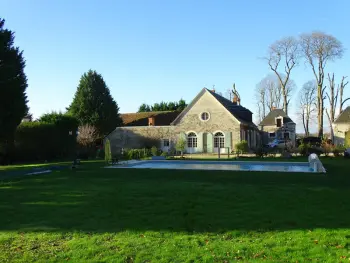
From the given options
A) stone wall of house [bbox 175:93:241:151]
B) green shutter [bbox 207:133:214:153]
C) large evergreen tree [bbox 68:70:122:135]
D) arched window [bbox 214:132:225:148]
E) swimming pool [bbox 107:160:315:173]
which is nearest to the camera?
swimming pool [bbox 107:160:315:173]

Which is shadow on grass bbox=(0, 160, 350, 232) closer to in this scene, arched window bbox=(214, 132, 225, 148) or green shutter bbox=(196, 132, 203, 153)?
arched window bbox=(214, 132, 225, 148)

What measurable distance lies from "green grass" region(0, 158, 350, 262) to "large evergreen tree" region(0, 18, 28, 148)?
37.6 feet

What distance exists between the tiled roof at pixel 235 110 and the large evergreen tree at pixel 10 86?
19.2 metres

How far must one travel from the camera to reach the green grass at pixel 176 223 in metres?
4.89

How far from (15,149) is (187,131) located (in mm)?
16658

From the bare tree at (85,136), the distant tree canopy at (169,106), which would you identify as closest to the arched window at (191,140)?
the bare tree at (85,136)

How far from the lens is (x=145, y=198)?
9.02 metres

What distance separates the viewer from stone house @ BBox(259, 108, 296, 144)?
150 ft

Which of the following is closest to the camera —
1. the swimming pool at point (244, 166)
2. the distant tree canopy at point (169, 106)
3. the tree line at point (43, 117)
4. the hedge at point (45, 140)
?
the swimming pool at point (244, 166)

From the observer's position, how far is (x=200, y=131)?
115ft

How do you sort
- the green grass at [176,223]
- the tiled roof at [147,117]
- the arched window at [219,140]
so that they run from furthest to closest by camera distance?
the tiled roof at [147,117]
the arched window at [219,140]
the green grass at [176,223]

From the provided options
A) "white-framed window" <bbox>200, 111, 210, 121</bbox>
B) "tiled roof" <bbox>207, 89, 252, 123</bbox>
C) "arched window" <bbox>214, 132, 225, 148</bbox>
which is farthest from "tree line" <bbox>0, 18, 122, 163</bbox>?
"tiled roof" <bbox>207, 89, 252, 123</bbox>

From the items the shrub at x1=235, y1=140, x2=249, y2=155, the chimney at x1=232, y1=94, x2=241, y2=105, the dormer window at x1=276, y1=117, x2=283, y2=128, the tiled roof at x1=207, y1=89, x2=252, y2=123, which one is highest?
the chimney at x1=232, y1=94, x2=241, y2=105

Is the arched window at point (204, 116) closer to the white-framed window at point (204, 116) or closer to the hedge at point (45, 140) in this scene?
the white-framed window at point (204, 116)
